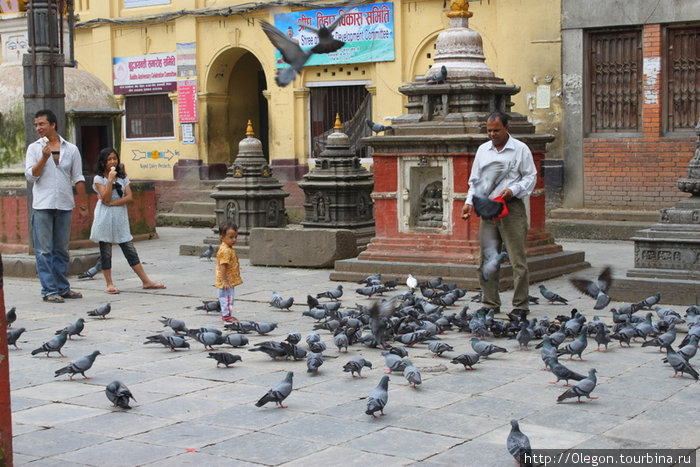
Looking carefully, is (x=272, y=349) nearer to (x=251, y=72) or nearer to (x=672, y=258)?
(x=672, y=258)

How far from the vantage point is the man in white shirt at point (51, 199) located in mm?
10820

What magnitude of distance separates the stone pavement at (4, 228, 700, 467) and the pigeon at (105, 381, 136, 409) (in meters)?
0.06

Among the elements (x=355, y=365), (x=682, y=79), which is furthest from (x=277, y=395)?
(x=682, y=79)

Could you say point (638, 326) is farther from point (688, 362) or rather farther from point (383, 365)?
point (383, 365)

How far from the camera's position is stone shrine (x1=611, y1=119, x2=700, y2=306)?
32.6 feet

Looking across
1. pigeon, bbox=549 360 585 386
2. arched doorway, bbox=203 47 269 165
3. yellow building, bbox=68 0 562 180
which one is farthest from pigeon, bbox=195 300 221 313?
arched doorway, bbox=203 47 269 165

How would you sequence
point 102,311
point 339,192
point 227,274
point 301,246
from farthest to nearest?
1. point 339,192
2. point 301,246
3. point 102,311
4. point 227,274

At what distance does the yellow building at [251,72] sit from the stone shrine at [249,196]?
471 cm

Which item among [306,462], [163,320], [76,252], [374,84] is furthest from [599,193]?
[306,462]

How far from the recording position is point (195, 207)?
69.7 feet

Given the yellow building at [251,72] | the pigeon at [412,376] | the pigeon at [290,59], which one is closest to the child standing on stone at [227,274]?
the pigeon at [290,59]

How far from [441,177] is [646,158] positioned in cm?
565

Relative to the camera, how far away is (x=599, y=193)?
16750 millimetres

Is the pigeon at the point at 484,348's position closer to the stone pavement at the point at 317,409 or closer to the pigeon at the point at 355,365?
the stone pavement at the point at 317,409
